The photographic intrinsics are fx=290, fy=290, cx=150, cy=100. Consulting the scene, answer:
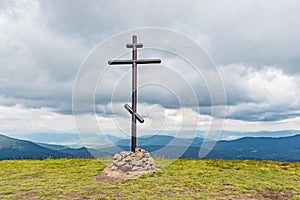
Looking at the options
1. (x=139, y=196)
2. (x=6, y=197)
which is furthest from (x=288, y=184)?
(x=6, y=197)

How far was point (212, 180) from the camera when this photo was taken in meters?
10.6

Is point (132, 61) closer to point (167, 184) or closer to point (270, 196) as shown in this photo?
point (167, 184)

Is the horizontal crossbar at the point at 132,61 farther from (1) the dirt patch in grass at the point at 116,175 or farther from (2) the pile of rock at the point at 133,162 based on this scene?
(1) the dirt patch in grass at the point at 116,175

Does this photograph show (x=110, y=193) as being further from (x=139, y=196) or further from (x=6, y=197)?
(x=6, y=197)

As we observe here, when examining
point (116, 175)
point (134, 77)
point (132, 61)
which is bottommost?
point (116, 175)

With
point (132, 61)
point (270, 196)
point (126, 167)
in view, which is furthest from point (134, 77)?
point (270, 196)

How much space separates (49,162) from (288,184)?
1217cm

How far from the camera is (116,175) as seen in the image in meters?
11.5

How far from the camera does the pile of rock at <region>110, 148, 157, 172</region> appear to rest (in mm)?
11935

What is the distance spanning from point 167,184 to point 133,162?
2474mm

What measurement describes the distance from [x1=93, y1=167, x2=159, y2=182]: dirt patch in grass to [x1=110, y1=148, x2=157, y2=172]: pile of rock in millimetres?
212

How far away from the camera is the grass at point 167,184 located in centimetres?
880

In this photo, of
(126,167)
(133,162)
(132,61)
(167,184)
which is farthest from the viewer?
(132,61)

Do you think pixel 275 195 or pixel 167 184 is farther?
pixel 167 184
